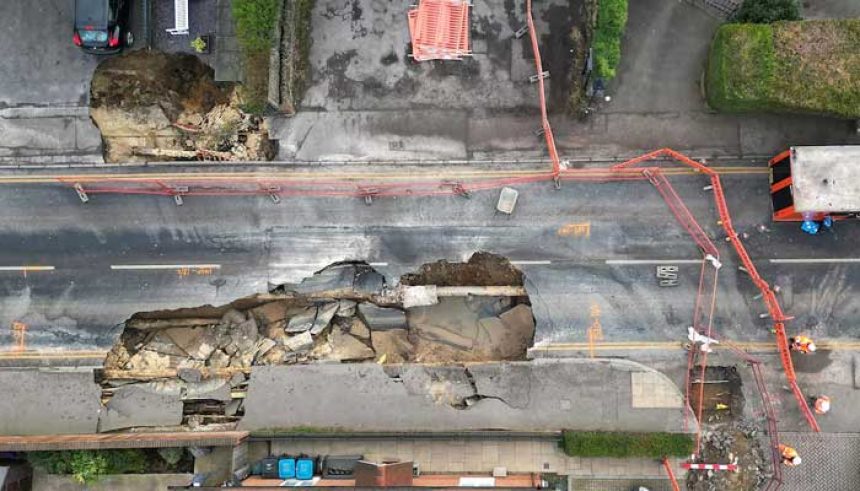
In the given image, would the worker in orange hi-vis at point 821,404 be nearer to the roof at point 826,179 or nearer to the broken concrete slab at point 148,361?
the roof at point 826,179

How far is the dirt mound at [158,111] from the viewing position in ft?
76.9

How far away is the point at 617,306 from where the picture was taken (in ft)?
73.3

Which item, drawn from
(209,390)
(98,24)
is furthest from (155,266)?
(98,24)

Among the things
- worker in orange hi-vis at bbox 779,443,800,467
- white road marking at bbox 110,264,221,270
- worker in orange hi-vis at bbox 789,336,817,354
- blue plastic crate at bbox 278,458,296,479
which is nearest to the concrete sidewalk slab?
blue plastic crate at bbox 278,458,296,479

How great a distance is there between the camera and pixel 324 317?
23109 mm

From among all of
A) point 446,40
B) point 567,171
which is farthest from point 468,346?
point 446,40

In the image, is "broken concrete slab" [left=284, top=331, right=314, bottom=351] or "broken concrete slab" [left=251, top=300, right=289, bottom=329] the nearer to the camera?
"broken concrete slab" [left=284, top=331, right=314, bottom=351]

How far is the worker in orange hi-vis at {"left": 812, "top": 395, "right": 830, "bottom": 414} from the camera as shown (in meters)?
21.7

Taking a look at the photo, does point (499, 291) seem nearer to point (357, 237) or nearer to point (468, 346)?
point (468, 346)

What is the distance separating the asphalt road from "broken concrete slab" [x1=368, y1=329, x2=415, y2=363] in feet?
7.56

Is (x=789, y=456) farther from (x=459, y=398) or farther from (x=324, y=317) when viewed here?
(x=324, y=317)

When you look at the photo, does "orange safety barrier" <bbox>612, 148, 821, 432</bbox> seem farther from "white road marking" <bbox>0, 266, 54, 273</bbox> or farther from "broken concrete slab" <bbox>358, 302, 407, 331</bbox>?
"white road marking" <bbox>0, 266, 54, 273</bbox>

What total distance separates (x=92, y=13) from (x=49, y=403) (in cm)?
1339

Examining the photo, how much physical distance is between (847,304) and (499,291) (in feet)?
38.5
